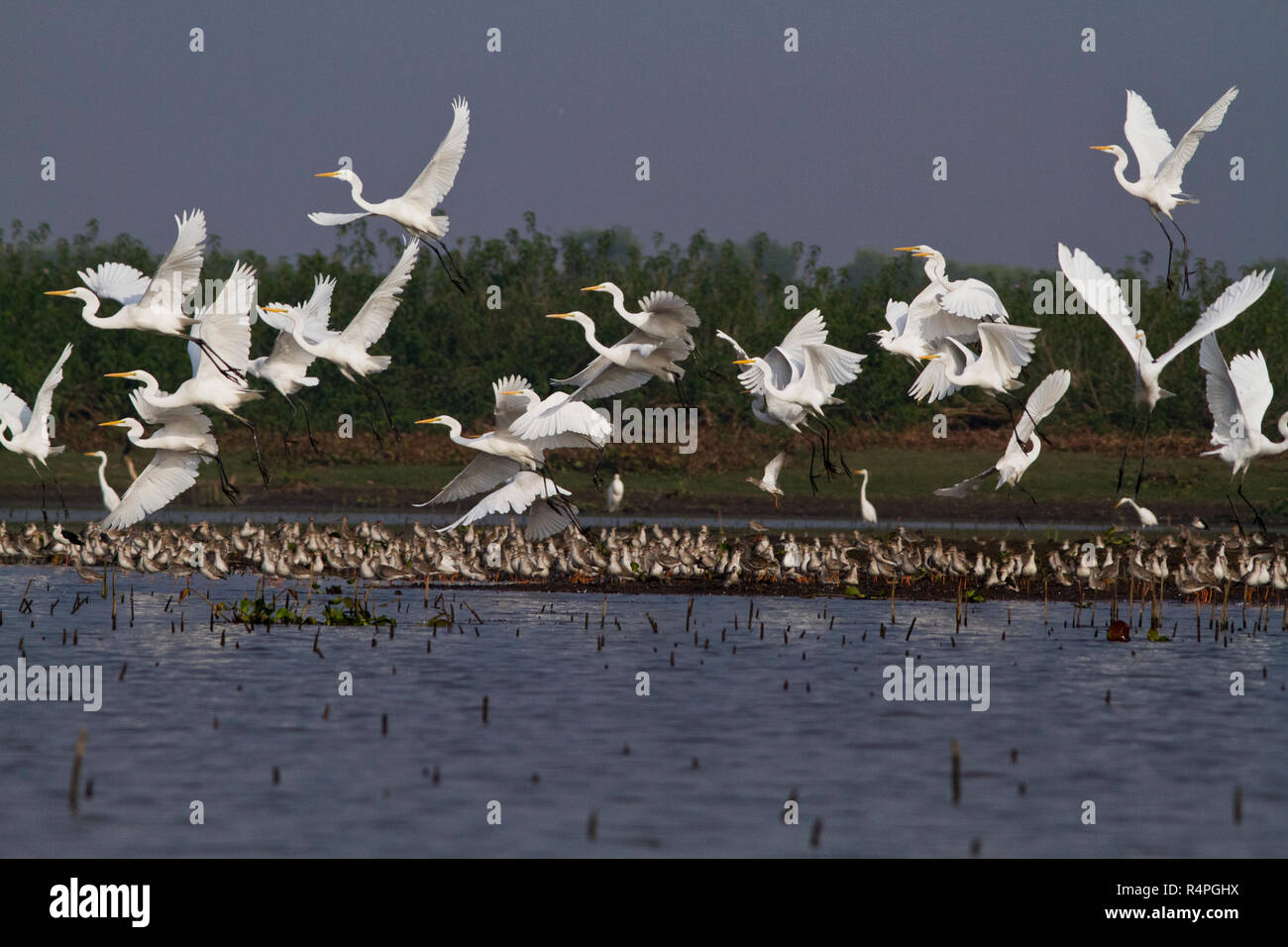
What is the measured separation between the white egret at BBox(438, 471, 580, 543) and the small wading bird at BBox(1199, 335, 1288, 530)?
841 cm

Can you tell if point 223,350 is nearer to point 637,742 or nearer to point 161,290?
point 161,290

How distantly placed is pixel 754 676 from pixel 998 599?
7.85m

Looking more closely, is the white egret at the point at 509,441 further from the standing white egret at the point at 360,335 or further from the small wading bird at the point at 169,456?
the small wading bird at the point at 169,456

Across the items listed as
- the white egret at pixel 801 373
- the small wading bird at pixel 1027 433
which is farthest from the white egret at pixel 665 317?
the small wading bird at pixel 1027 433

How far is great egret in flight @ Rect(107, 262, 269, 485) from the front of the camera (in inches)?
795

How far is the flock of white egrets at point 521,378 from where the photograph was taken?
19.4 m

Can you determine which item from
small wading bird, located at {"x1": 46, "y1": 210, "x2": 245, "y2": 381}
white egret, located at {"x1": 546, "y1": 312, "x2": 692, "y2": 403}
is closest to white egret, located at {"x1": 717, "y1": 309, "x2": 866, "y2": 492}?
white egret, located at {"x1": 546, "y1": 312, "x2": 692, "y2": 403}

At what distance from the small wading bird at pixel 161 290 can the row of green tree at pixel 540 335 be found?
2360 centimetres

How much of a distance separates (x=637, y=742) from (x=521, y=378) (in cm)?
846

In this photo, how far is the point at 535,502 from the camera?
22953 mm

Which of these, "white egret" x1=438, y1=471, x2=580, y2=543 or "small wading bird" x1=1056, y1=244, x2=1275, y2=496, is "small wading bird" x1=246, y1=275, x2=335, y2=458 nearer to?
"white egret" x1=438, y1=471, x2=580, y2=543
